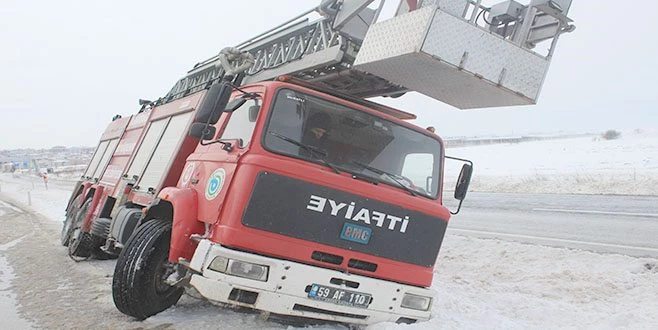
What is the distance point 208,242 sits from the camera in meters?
3.75

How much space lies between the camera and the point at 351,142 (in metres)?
4.50

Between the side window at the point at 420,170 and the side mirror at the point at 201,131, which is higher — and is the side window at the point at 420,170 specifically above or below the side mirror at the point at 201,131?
above

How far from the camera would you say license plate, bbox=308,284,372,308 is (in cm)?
389

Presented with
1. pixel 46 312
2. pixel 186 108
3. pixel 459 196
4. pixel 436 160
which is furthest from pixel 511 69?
pixel 46 312

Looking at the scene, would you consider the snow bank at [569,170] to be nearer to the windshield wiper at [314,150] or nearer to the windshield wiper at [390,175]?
the windshield wiper at [390,175]

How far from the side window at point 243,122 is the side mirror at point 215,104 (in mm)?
225

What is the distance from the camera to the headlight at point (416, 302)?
14.3 feet

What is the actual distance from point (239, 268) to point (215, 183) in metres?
0.82

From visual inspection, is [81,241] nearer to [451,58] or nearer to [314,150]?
[314,150]

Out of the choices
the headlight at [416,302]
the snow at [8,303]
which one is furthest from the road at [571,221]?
the snow at [8,303]

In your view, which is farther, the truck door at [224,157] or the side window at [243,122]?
the side window at [243,122]

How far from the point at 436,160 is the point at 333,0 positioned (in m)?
1.93

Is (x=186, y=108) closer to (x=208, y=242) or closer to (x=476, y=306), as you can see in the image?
(x=208, y=242)

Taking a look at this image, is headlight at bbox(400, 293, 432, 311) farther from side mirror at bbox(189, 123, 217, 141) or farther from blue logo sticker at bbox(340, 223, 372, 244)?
side mirror at bbox(189, 123, 217, 141)
